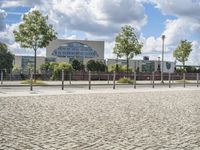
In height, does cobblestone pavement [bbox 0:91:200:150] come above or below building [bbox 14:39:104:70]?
below

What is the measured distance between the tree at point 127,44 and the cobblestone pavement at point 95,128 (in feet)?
130

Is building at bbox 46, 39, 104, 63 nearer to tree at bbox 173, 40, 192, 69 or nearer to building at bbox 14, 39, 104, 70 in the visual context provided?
building at bbox 14, 39, 104, 70

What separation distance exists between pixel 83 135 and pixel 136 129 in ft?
5.10

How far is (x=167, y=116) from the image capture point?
12.3 m

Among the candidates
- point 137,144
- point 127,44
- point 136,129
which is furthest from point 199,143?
point 127,44

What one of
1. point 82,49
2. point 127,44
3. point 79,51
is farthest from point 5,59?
point 82,49

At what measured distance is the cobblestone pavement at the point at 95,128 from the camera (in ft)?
25.0

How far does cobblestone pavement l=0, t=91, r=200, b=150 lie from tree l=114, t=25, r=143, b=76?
130 feet

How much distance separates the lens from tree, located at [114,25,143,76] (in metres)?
53.5

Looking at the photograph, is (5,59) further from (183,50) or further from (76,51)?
(76,51)

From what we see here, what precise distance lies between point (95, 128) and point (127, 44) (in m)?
44.3

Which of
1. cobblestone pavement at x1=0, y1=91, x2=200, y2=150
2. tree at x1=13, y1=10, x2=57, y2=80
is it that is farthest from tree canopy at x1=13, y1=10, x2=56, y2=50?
cobblestone pavement at x1=0, y1=91, x2=200, y2=150

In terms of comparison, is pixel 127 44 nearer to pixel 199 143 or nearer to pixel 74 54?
pixel 199 143

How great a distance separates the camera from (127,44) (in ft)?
175
